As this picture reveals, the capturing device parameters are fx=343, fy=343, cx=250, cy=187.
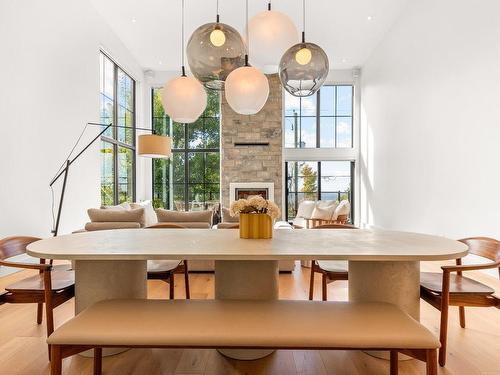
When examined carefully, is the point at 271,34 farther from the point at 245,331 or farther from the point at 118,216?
the point at 118,216

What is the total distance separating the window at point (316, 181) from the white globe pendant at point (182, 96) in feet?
21.8

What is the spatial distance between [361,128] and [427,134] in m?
3.44

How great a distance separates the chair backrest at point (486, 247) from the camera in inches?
76.4

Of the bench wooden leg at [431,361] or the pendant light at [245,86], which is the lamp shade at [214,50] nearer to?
the pendant light at [245,86]

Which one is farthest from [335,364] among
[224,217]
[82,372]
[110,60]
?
[110,60]

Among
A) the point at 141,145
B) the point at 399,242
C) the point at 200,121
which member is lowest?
the point at 399,242

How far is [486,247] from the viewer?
6.62 ft

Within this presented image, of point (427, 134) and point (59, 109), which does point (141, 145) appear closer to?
point (59, 109)

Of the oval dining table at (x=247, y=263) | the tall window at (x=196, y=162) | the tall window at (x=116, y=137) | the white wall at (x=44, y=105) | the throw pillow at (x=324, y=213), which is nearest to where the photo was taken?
the oval dining table at (x=247, y=263)

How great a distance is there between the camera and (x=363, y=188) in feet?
27.7

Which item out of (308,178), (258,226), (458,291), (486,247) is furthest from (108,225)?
(308,178)

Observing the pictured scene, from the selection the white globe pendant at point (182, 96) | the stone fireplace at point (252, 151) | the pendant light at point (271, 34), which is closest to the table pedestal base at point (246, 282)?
the white globe pendant at point (182, 96)

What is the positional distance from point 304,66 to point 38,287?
1.98 metres

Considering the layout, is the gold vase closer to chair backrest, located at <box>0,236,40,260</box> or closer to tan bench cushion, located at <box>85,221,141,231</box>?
chair backrest, located at <box>0,236,40,260</box>
